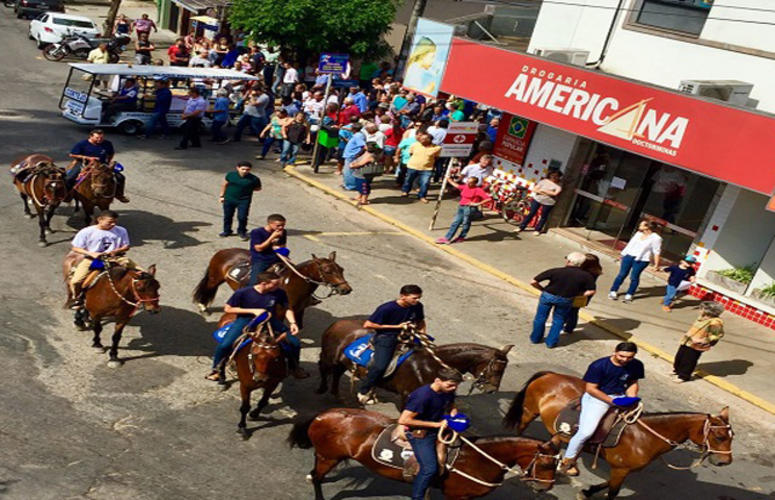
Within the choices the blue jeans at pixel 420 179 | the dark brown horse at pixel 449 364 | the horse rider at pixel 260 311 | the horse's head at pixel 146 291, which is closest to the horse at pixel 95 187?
the horse's head at pixel 146 291

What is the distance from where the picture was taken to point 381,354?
9.66 metres

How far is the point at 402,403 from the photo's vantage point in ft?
32.3

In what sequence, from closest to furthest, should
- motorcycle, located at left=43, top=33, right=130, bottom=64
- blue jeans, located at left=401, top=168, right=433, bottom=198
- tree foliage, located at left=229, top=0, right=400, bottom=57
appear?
blue jeans, located at left=401, top=168, right=433, bottom=198, tree foliage, located at left=229, top=0, right=400, bottom=57, motorcycle, located at left=43, top=33, right=130, bottom=64

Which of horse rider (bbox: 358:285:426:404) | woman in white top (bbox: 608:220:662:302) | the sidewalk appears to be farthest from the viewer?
woman in white top (bbox: 608:220:662:302)

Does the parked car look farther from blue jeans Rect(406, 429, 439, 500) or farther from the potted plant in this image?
blue jeans Rect(406, 429, 439, 500)

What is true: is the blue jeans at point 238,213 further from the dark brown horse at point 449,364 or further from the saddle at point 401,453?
the saddle at point 401,453

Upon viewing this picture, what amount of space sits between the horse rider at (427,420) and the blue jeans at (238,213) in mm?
8791

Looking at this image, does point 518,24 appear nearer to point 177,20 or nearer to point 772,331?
point 772,331

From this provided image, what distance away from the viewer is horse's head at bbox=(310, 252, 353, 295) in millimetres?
11055

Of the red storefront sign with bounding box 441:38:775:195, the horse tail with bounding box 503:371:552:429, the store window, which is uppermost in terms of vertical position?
the store window

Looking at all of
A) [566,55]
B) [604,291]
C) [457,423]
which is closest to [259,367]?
[457,423]

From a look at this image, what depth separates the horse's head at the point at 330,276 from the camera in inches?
435

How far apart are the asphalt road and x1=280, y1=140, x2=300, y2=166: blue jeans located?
9.36 ft

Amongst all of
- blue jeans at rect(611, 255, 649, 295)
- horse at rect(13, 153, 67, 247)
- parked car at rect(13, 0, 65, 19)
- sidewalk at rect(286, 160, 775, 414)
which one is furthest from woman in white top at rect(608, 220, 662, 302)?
parked car at rect(13, 0, 65, 19)
